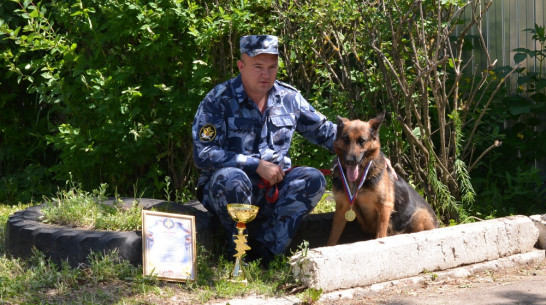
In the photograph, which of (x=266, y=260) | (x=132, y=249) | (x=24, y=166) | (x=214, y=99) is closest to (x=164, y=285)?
(x=132, y=249)

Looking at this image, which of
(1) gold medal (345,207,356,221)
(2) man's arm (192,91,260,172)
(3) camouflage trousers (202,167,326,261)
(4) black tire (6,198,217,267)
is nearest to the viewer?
(4) black tire (6,198,217,267)

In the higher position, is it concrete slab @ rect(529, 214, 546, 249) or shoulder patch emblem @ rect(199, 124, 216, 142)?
shoulder patch emblem @ rect(199, 124, 216, 142)

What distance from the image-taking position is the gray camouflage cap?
4.95m

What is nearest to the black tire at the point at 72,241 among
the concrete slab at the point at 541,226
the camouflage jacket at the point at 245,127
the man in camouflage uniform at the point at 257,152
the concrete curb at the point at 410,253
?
the man in camouflage uniform at the point at 257,152

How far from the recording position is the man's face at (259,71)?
5027mm

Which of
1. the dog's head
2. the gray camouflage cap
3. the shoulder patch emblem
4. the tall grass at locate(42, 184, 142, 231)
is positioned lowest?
the tall grass at locate(42, 184, 142, 231)

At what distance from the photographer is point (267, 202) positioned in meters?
5.16

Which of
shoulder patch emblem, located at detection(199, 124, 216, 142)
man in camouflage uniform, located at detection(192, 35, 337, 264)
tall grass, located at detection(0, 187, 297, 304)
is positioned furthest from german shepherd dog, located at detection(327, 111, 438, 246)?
shoulder patch emblem, located at detection(199, 124, 216, 142)

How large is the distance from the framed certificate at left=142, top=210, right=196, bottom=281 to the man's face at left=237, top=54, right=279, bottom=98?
1.11m

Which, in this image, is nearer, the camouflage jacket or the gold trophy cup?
the gold trophy cup

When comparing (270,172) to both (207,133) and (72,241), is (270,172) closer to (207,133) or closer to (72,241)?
(207,133)

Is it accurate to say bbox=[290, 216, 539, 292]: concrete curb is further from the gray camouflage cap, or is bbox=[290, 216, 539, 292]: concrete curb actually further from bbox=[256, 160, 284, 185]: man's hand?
the gray camouflage cap

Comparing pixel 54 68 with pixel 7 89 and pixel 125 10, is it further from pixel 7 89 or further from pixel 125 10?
pixel 7 89

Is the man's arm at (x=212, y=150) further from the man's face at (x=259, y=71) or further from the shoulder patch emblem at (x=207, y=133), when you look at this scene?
the man's face at (x=259, y=71)
